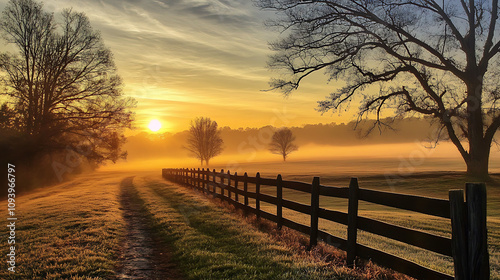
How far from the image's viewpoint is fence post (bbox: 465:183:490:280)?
4.15 metres

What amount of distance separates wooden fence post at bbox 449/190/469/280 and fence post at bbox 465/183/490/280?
74 mm

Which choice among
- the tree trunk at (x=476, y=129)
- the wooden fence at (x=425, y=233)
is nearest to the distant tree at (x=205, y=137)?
the tree trunk at (x=476, y=129)

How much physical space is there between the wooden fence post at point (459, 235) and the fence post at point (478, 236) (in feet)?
0.24

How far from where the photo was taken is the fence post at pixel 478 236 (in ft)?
13.6

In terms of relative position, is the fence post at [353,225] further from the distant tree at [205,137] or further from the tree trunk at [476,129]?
the distant tree at [205,137]

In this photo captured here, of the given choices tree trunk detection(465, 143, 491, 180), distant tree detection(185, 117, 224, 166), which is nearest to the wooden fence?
tree trunk detection(465, 143, 491, 180)

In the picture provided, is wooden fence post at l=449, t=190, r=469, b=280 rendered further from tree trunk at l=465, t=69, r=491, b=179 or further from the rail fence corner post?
tree trunk at l=465, t=69, r=491, b=179

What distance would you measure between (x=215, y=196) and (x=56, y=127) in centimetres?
2223

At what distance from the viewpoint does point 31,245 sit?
359 inches

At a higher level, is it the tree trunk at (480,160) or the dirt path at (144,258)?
the tree trunk at (480,160)

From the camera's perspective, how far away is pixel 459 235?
436 centimetres

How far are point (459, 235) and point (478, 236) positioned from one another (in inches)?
8.5

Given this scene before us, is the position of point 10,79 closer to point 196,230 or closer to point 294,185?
point 196,230

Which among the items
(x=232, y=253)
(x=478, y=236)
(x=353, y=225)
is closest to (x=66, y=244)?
(x=232, y=253)
